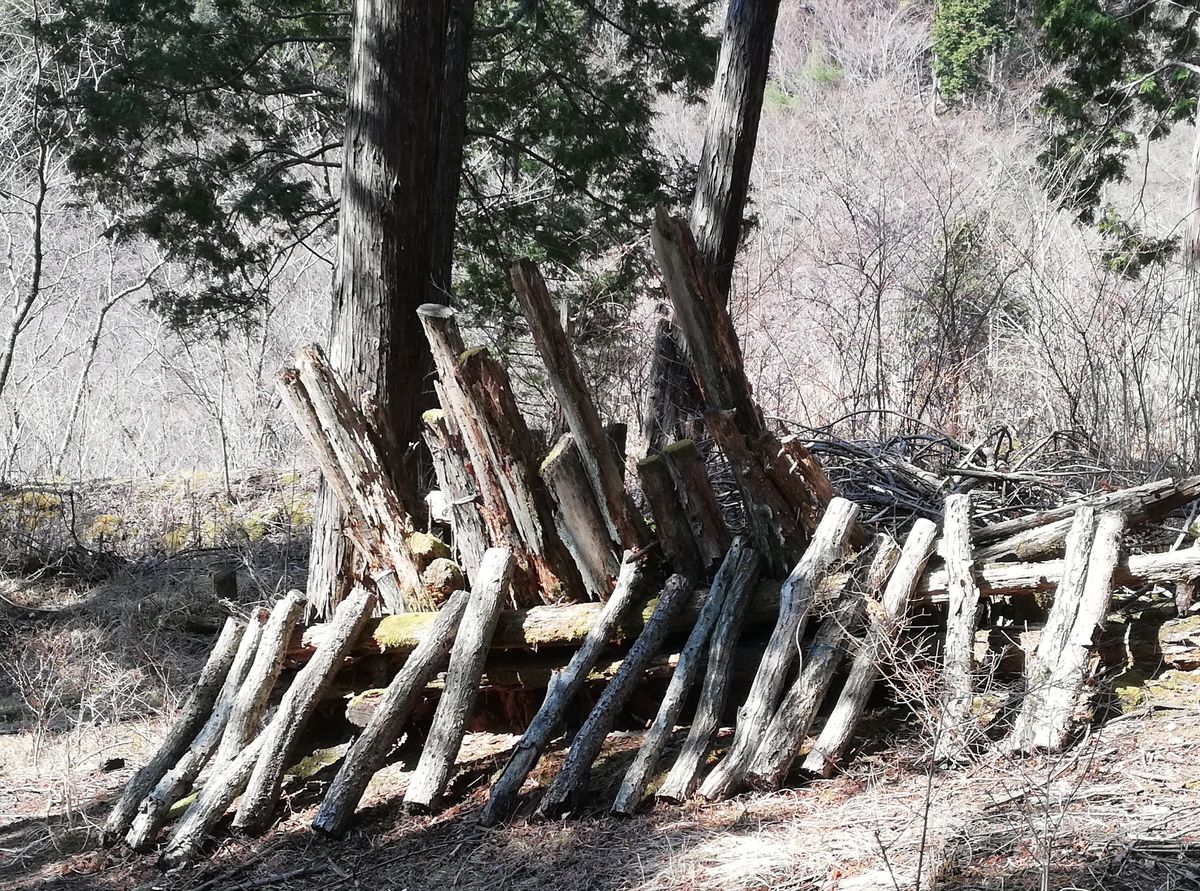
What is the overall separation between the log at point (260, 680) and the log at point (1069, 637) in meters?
2.99

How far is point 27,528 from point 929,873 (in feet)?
29.2

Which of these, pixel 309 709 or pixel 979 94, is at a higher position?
pixel 979 94

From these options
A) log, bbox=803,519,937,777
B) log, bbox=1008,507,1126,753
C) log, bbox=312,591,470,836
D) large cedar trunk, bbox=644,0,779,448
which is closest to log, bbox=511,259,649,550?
log, bbox=312,591,470,836

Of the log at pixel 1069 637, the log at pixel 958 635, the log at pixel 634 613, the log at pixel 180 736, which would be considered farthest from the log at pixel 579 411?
the log at pixel 180 736

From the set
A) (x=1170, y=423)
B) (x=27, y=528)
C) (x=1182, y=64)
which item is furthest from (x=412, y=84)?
(x=1182, y=64)

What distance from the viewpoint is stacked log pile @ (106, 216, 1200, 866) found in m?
3.86

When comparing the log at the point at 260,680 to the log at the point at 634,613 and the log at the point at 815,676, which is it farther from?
the log at the point at 815,676

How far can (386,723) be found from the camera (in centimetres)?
424

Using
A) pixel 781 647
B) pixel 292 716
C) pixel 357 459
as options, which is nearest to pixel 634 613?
pixel 781 647

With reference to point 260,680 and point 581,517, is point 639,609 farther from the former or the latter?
point 260,680

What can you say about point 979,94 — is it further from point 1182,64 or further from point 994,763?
point 994,763

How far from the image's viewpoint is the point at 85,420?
49.9 ft

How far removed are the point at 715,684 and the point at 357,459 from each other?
2.11 meters

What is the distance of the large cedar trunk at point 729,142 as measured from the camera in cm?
809
